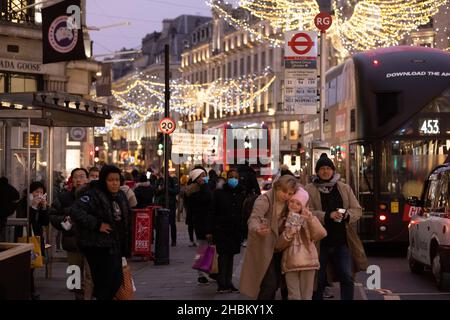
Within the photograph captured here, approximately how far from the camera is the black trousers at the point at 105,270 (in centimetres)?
984

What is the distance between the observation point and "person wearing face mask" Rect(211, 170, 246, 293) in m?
13.9

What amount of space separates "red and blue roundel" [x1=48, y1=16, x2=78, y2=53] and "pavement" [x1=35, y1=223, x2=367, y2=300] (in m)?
6.11

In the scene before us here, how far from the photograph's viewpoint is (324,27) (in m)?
27.5

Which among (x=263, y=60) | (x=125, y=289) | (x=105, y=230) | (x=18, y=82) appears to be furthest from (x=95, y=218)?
(x=263, y=60)

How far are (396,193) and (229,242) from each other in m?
7.26

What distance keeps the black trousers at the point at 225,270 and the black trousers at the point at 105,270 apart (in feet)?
14.1

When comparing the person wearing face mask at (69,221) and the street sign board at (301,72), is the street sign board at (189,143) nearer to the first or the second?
the street sign board at (301,72)

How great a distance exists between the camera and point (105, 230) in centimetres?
971

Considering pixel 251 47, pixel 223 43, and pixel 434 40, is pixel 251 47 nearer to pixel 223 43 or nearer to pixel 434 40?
pixel 223 43

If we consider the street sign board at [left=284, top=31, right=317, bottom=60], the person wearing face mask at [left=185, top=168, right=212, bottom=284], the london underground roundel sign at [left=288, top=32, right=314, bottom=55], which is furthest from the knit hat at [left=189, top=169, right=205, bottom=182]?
the london underground roundel sign at [left=288, top=32, right=314, bottom=55]

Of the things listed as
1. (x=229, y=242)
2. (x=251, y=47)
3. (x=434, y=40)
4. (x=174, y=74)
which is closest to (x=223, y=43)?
→ (x=251, y=47)

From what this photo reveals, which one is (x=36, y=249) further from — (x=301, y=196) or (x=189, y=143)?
(x=189, y=143)

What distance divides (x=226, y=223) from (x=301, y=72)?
1314 cm

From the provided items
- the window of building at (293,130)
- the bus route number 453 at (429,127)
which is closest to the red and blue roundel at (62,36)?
the bus route number 453 at (429,127)
